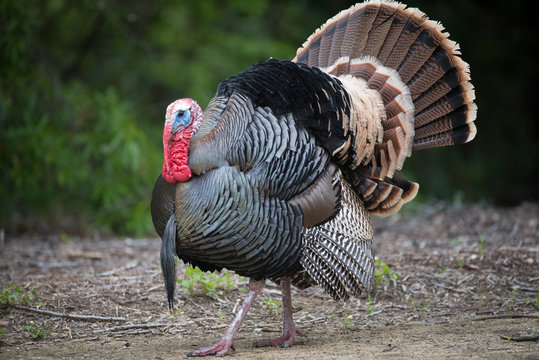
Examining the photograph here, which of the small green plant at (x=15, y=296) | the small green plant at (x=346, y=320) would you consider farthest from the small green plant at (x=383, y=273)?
the small green plant at (x=15, y=296)

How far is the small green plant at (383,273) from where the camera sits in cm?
469

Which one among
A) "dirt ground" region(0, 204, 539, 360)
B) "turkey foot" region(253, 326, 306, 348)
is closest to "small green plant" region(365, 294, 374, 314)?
"dirt ground" region(0, 204, 539, 360)

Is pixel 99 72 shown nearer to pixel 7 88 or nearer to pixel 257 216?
pixel 7 88

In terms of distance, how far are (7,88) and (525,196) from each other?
8162 mm

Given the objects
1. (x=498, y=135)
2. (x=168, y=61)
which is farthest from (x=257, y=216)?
(x=498, y=135)

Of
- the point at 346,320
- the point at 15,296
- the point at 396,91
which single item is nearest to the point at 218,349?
the point at 346,320

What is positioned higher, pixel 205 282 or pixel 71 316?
pixel 205 282

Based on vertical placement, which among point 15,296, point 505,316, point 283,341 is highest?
point 15,296

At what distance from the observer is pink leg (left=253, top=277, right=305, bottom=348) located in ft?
13.0

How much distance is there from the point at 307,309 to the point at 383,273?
67cm

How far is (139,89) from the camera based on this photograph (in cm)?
1047

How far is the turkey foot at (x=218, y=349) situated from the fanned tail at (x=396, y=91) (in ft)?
4.38

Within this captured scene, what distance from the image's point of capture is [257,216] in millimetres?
3543

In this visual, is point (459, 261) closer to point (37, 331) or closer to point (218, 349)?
point (218, 349)
